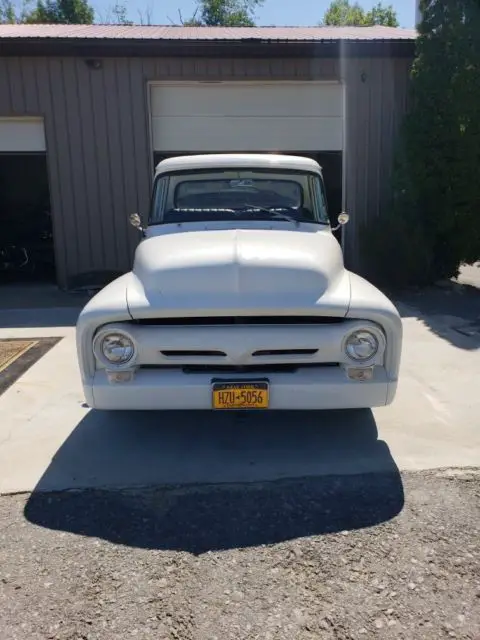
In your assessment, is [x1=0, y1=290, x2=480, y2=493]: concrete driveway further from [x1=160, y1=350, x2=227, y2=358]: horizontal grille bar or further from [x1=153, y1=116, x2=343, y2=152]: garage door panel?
[x1=153, y1=116, x2=343, y2=152]: garage door panel

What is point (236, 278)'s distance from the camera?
3.73 meters

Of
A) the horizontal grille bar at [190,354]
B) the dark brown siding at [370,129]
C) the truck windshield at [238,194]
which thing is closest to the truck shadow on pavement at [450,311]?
the dark brown siding at [370,129]

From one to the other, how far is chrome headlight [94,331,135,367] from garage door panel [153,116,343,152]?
697 cm

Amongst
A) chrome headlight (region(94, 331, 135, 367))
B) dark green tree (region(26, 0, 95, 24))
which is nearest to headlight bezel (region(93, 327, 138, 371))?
chrome headlight (region(94, 331, 135, 367))

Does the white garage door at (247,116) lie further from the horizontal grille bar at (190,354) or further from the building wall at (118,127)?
the horizontal grille bar at (190,354)

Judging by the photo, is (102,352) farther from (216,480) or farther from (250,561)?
(250,561)

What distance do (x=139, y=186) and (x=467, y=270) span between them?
651cm

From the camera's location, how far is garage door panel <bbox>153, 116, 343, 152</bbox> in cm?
989

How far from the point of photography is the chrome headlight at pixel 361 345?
3.59 meters

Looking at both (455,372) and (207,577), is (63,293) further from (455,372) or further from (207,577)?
(207,577)

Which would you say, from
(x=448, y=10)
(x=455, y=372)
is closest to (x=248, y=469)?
(x=455, y=372)

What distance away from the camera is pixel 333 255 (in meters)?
4.48

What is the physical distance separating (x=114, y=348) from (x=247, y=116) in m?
7.31

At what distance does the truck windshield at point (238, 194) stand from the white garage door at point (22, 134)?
5286 mm
